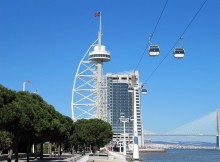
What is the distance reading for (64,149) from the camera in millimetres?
162125

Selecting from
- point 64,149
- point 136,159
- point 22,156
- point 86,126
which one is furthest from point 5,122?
point 64,149

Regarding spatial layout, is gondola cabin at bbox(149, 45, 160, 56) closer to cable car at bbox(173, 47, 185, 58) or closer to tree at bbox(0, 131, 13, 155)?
cable car at bbox(173, 47, 185, 58)

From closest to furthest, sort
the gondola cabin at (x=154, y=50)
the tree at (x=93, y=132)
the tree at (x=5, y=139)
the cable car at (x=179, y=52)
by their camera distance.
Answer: the cable car at (x=179, y=52), the gondola cabin at (x=154, y=50), the tree at (x=5, y=139), the tree at (x=93, y=132)

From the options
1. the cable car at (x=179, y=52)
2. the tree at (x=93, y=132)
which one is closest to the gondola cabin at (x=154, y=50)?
the cable car at (x=179, y=52)

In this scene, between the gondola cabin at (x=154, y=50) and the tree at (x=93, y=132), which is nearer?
the gondola cabin at (x=154, y=50)

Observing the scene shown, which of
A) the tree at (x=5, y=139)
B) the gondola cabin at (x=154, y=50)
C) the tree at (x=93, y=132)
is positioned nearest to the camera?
the gondola cabin at (x=154, y=50)

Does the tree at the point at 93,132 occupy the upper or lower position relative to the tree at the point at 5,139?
upper

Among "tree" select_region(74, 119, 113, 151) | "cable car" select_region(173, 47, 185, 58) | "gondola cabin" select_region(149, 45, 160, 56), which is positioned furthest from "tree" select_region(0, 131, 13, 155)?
"tree" select_region(74, 119, 113, 151)

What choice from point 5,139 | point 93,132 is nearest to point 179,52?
point 5,139

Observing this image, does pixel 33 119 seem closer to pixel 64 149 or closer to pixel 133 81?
pixel 133 81

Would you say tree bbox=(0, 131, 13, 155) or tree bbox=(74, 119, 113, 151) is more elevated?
tree bbox=(74, 119, 113, 151)

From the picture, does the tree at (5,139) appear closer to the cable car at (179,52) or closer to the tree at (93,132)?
the cable car at (179,52)

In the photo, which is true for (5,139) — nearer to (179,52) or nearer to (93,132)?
(179,52)

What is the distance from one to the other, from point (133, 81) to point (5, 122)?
2004 centimetres
